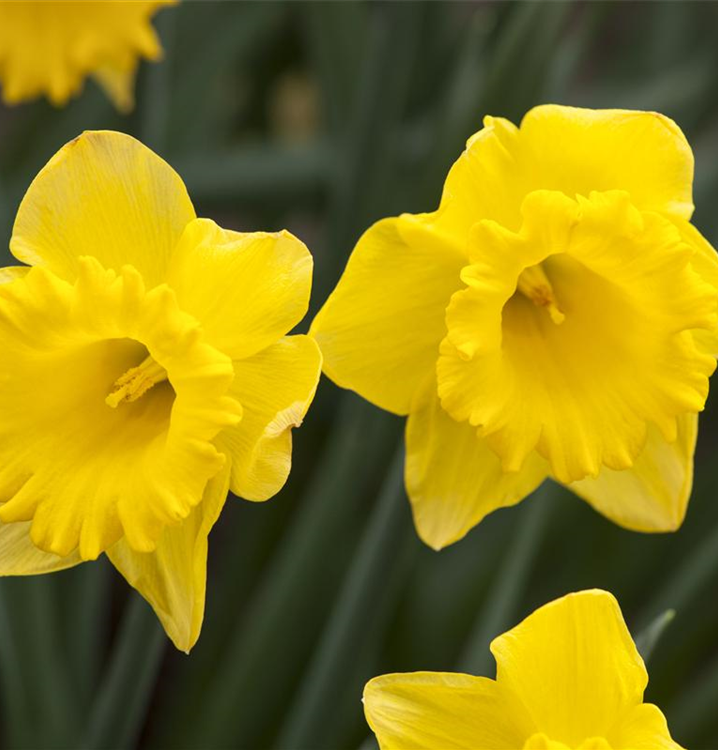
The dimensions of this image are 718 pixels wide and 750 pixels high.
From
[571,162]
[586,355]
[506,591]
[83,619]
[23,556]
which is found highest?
[571,162]

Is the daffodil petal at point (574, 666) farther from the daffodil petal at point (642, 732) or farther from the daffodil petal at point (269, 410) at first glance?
the daffodil petal at point (269, 410)

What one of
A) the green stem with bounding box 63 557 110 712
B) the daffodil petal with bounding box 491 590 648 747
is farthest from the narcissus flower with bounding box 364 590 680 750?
the green stem with bounding box 63 557 110 712

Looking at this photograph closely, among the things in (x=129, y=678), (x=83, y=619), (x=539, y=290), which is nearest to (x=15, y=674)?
(x=83, y=619)

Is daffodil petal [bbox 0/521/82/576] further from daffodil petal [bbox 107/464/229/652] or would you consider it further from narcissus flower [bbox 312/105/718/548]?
narcissus flower [bbox 312/105/718/548]

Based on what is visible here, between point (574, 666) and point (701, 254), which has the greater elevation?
point (701, 254)

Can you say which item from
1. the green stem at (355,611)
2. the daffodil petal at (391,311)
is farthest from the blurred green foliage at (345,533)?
the daffodil petal at (391,311)

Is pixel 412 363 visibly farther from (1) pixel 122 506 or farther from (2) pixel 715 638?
(2) pixel 715 638

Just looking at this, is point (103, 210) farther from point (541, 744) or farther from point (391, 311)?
point (541, 744)
